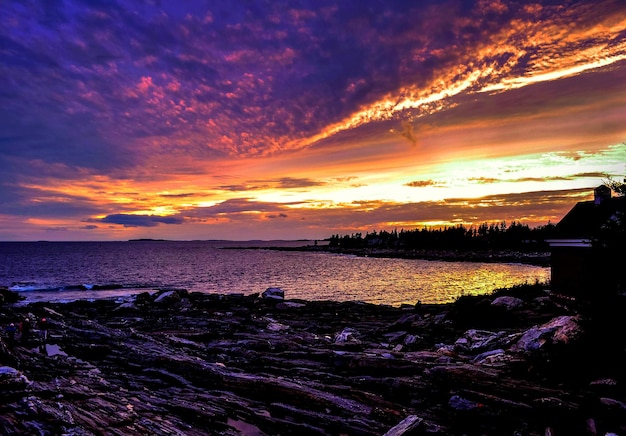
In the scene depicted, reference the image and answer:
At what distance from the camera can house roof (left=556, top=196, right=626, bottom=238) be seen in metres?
22.5

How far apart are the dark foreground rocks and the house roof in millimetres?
4587

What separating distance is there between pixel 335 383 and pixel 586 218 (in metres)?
20.6

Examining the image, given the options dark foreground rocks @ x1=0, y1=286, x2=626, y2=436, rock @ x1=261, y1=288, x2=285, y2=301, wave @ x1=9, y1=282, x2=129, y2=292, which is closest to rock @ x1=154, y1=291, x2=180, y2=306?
rock @ x1=261, y1=288, x2=285, y2=301

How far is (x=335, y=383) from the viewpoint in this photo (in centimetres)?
1388

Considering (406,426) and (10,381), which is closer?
(406,426)

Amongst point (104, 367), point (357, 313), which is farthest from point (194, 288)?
point (104, 367)

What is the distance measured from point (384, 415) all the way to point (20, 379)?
442 inches

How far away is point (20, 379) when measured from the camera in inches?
465

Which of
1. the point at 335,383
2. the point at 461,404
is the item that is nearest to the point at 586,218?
the point at 461,404

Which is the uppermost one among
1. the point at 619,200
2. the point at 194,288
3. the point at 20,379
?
the point at 619,200

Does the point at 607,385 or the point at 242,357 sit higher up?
the point at 607,385

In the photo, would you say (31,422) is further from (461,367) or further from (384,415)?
(461,367)

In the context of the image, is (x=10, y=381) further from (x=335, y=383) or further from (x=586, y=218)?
(x=586, y=218)

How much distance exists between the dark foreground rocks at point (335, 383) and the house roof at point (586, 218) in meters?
4.59
